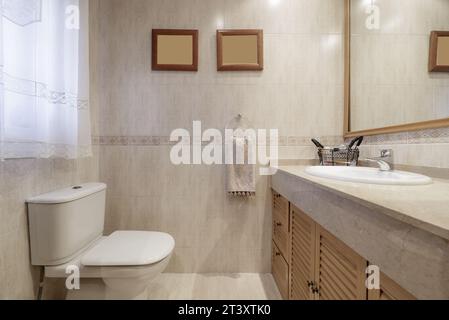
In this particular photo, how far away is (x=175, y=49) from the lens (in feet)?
5.08

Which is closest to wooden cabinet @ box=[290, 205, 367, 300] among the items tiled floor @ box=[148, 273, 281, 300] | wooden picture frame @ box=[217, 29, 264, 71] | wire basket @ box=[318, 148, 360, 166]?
tiled floor @ box=[148, 273, 281, 300]

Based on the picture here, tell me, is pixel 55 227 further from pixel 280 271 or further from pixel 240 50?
pixel 240 50

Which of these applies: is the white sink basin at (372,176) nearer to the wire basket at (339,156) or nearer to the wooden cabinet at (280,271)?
the wire basket at (339,156)

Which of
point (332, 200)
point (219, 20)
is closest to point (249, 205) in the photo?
point (332, 200)

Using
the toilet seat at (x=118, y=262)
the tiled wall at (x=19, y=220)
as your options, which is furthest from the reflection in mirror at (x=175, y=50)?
the toilet seat at (x=118, y=262)

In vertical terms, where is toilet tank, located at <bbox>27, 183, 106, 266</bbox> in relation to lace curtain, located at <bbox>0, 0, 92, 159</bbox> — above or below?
below

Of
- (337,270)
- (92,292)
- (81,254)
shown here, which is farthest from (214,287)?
(337,270)

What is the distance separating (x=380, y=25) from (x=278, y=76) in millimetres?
625

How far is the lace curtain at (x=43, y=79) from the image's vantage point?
82cm

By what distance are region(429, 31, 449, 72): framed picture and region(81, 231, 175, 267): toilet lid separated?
4.90 ft

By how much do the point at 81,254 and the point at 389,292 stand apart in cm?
127

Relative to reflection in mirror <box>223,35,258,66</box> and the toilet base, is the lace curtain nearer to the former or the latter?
the toilet base

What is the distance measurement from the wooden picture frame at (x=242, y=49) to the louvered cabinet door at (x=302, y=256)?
1.02 meters

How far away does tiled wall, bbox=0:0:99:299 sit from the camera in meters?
0.89
